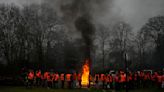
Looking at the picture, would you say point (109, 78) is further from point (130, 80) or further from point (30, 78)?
point (30, 78)

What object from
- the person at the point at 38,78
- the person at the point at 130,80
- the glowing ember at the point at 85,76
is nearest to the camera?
the person at the point at 130,80

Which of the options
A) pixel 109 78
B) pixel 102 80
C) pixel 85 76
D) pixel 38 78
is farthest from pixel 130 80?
pixel 38 78

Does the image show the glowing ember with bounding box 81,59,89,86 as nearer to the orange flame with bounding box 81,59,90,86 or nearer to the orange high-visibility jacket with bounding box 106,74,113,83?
the orange flame with bounding box 81,59,90,86

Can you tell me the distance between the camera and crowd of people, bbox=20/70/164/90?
2566 cm

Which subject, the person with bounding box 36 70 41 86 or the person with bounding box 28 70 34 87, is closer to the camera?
the person with bounding box 28 70 34 87

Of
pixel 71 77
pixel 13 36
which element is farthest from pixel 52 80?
pixel 13 36

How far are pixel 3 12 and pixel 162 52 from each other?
1225 inches

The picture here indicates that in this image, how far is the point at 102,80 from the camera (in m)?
26.8

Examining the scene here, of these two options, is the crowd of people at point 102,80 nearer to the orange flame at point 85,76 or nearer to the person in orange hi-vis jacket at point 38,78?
the person in orange hi-vis jacket at point 38,78

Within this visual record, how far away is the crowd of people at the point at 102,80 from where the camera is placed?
25656 millimetres

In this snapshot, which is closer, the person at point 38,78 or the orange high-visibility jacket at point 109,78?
the orange high-visibility jacket at point 109,78

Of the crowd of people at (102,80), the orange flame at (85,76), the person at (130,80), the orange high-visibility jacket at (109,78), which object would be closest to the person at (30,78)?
the crowd of people at (102,80)

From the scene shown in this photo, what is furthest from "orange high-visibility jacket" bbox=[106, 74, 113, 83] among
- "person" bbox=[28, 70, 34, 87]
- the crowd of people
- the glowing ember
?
"person" bbox=[28, 70, 34, 87]

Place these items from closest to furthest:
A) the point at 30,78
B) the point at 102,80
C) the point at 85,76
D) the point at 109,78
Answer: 1. the point at 30,78
2. the point at 109,78
3. the point at 102,80
4. the point at 85,76
